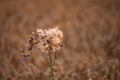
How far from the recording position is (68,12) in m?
8.73

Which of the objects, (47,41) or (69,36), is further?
(69,36)

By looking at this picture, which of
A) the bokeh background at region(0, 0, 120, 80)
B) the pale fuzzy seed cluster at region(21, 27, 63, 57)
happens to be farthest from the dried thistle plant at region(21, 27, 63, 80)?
the bokeh background at region(0, 0, 120, 80)

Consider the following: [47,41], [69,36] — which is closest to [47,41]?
[47,41]

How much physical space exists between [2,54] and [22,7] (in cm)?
338

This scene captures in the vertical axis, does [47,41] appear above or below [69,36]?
below

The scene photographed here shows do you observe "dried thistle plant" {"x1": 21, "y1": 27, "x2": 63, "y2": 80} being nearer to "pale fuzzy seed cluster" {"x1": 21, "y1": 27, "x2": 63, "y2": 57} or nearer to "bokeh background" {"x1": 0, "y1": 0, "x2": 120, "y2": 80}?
"pale fuzzy seed cluster" {"x1": 21, "y1": 27, "x2": 63, "y2": 57}

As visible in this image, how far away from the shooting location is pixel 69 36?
7.11m

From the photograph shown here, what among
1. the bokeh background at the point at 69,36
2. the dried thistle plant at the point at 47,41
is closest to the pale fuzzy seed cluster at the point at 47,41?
the dried thistle plant at the point at 47,41

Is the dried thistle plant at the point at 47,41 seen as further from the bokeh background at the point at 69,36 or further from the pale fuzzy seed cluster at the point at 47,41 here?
the bokeh background at the point at 69,36

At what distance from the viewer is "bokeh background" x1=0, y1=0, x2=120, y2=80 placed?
Answer: 482 centimetres

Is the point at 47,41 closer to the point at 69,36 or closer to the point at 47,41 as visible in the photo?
the point at 47,41

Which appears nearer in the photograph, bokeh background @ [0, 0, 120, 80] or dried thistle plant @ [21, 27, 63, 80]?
dried thistle plant @ [21, 27, 63, 80]

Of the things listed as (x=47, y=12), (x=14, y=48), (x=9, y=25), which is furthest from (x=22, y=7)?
(x=14, y=48)

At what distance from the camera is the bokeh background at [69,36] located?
15.8 ft
